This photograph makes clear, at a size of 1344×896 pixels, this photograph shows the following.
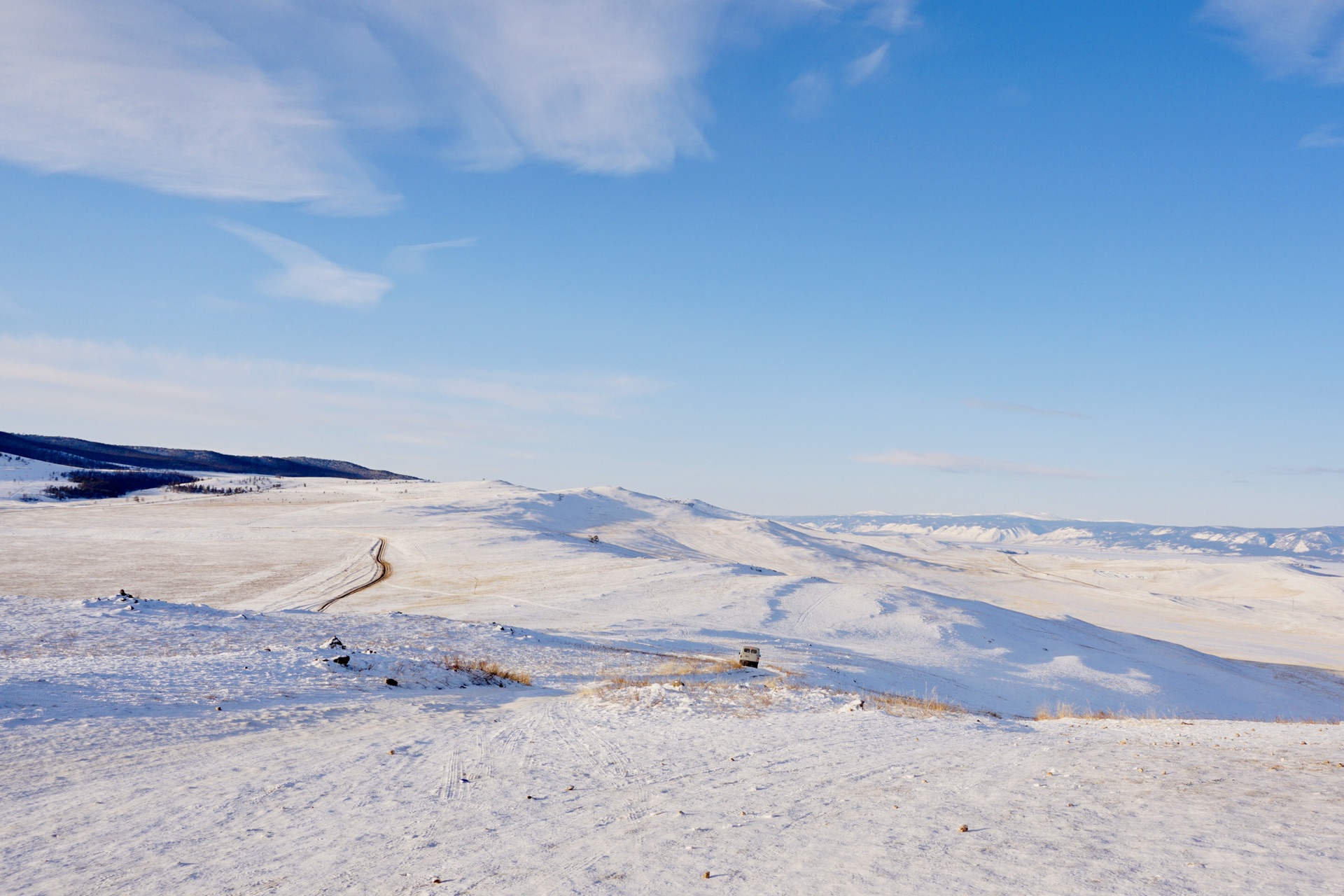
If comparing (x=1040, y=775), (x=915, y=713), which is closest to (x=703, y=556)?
(x=915, y=713)

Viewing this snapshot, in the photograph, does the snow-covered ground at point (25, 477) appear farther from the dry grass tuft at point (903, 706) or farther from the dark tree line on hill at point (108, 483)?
the dry grass tuft at point (903, 706)

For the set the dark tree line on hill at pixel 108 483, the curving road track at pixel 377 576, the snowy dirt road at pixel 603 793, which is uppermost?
the snowy dirt road at pixel 603 793

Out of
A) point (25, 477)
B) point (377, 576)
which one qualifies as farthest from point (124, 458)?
point (377, 576)

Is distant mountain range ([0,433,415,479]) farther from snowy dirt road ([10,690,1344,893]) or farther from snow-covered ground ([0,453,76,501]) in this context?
snowy dirt road ([10,690,1344,893])

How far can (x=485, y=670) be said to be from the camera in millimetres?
13328

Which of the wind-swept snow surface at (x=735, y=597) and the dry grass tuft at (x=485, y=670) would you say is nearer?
the dry grass tuft at (x=485, y=670)

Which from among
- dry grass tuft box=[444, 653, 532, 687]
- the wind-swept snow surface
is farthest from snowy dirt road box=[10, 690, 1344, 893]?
the wind-swept snow surface

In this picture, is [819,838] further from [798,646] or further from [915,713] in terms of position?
[798,646]

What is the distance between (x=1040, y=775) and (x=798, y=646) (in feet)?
51.0

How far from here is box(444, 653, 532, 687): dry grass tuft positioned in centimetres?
1286

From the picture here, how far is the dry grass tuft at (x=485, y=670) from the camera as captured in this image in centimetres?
1286

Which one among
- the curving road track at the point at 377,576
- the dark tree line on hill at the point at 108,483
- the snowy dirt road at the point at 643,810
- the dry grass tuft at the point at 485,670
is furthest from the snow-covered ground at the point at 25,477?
the snowy dirt road at the point at 643,810

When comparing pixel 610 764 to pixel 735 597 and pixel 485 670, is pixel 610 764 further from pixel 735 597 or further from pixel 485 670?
pixel 735 597

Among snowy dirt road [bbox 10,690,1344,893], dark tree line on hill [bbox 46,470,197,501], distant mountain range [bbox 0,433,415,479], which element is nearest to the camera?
snowy dirt road [bbox 10,690,1344,893]
